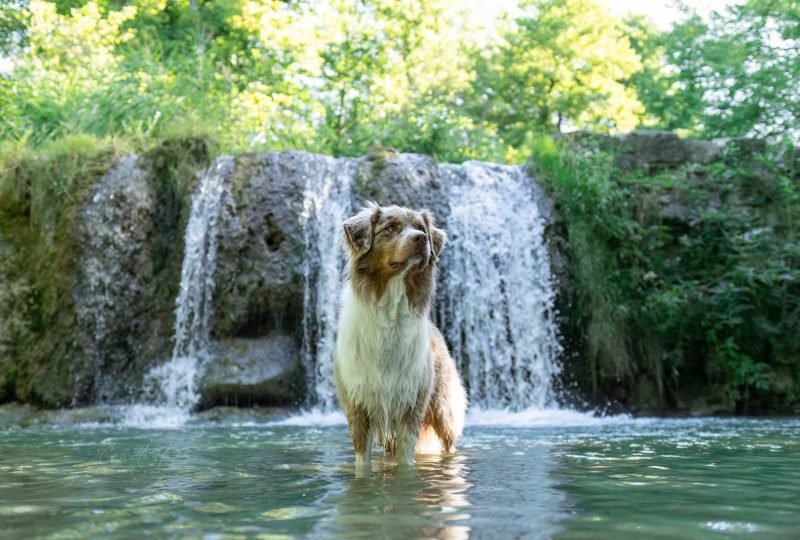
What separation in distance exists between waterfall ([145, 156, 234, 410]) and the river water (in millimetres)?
3231

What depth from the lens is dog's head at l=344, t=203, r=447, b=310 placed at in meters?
4.88

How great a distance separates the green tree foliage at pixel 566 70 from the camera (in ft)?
94.7

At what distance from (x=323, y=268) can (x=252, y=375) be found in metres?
1.86

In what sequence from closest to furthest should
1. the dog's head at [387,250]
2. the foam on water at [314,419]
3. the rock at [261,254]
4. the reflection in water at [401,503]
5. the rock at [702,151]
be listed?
the reflection in water at [401,503] → the dog's head at [387,250] → the foam on water at [314,419] → the rock at [261,254] → the rock at [702,151]

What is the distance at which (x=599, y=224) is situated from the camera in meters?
11.7

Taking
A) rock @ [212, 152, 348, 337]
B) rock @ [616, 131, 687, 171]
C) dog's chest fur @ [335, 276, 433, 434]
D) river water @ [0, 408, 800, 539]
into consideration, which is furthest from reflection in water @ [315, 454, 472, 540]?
rock @ [616, 131, 687, 171]

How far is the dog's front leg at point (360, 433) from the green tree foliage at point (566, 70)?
2535cm

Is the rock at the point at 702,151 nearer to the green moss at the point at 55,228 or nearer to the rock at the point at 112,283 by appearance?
the green moss at the point at 55,228

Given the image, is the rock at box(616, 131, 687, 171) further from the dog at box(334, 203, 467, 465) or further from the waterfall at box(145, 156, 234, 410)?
the dog at box(334, 203, 467, 465)

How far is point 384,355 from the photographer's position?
500cm

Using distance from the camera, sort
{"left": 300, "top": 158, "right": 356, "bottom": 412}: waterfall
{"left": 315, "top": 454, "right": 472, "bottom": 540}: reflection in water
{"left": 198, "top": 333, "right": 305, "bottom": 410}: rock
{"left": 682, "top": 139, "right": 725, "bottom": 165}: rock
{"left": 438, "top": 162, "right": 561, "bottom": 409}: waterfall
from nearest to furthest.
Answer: {"left": 315, "top": 454, "right": 472, "bottom": 540}: reflection in water → {"left": 198, "top": 333, "right": 305, "bottom": 410}: rock → {"left": 300, "top": 158, "right": 356, "bottom": 412}: waterfall → {"left": 438, "top": 162, "right": 561, "bottom": 409}: waterfall → {"left": 682, "top": 139, "right": 725, "bottom": 165}: rock

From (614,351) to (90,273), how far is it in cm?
765

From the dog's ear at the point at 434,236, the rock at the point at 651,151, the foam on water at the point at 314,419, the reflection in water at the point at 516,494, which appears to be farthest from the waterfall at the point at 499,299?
the dog's ear at the point at 434,236

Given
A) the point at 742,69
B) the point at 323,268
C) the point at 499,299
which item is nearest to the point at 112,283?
the point at 323,268
